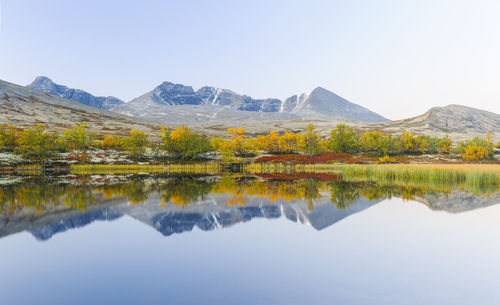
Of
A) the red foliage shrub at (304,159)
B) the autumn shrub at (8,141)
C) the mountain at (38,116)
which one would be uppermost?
the mountain at (38,116)

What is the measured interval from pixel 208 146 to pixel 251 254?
67.9 meters

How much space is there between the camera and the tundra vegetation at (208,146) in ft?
207

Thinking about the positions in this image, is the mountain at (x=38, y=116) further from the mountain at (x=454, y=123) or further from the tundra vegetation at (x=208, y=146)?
the mountain at (x=454, y=123)

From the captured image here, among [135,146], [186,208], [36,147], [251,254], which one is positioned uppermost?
[251,254]

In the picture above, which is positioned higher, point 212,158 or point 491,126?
point 491,126

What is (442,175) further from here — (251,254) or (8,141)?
(8,141)

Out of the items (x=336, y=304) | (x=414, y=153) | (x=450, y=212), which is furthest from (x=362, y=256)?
(x=414, y=153)

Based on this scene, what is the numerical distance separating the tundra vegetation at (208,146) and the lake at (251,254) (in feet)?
172

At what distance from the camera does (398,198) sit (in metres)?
21.2

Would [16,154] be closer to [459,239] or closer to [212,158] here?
[212,158]

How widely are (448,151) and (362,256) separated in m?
94.2

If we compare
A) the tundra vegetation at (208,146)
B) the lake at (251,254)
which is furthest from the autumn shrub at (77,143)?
the lake at (251,254)

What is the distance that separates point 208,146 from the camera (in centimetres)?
7675

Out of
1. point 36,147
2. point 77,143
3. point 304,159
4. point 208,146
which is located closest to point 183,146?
point 208,146
